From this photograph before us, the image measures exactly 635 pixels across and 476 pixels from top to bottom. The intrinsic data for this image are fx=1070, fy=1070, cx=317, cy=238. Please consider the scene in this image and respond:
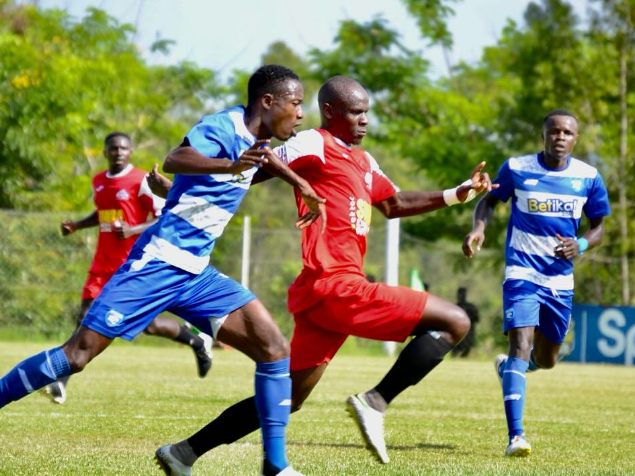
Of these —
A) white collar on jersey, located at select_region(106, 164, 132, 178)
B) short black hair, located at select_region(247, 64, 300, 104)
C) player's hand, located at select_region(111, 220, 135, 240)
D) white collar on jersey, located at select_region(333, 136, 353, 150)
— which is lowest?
player's hand, located at select_region(111, 220, 135, 240)

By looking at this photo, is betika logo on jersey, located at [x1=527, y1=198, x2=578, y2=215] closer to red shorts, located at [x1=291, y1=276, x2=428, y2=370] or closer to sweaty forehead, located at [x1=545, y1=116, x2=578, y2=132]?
sweaty forehead, located at [x1=545, y1=116, x2=578, y2=132]

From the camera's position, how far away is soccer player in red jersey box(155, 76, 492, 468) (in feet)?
18.3

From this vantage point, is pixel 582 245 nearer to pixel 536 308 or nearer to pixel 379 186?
pixel 536 308

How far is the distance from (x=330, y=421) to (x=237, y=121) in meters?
3.84

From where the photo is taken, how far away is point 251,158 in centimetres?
484

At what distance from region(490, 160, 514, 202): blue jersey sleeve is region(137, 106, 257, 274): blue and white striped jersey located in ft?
11.0

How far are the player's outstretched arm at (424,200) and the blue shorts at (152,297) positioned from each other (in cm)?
138

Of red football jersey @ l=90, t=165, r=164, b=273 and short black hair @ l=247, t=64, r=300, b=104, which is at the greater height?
short black hair @ l=247, t=64, r=300, b=104

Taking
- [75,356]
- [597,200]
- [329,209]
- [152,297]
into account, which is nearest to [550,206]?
[597,200]

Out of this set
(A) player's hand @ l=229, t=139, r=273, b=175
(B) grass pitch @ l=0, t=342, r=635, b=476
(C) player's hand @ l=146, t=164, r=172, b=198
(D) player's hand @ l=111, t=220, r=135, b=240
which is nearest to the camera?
(A) player's hand @ l=229, t=139, r=273, b=175

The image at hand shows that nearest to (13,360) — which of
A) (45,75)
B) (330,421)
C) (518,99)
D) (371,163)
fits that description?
(330,421)

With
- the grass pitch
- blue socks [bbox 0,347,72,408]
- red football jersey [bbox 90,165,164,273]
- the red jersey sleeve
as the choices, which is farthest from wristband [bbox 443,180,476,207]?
red football jersey [bbox 90,165,164,273]

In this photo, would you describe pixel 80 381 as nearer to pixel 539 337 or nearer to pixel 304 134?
pixel 539 337

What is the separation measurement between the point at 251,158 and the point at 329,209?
3.50 ft
